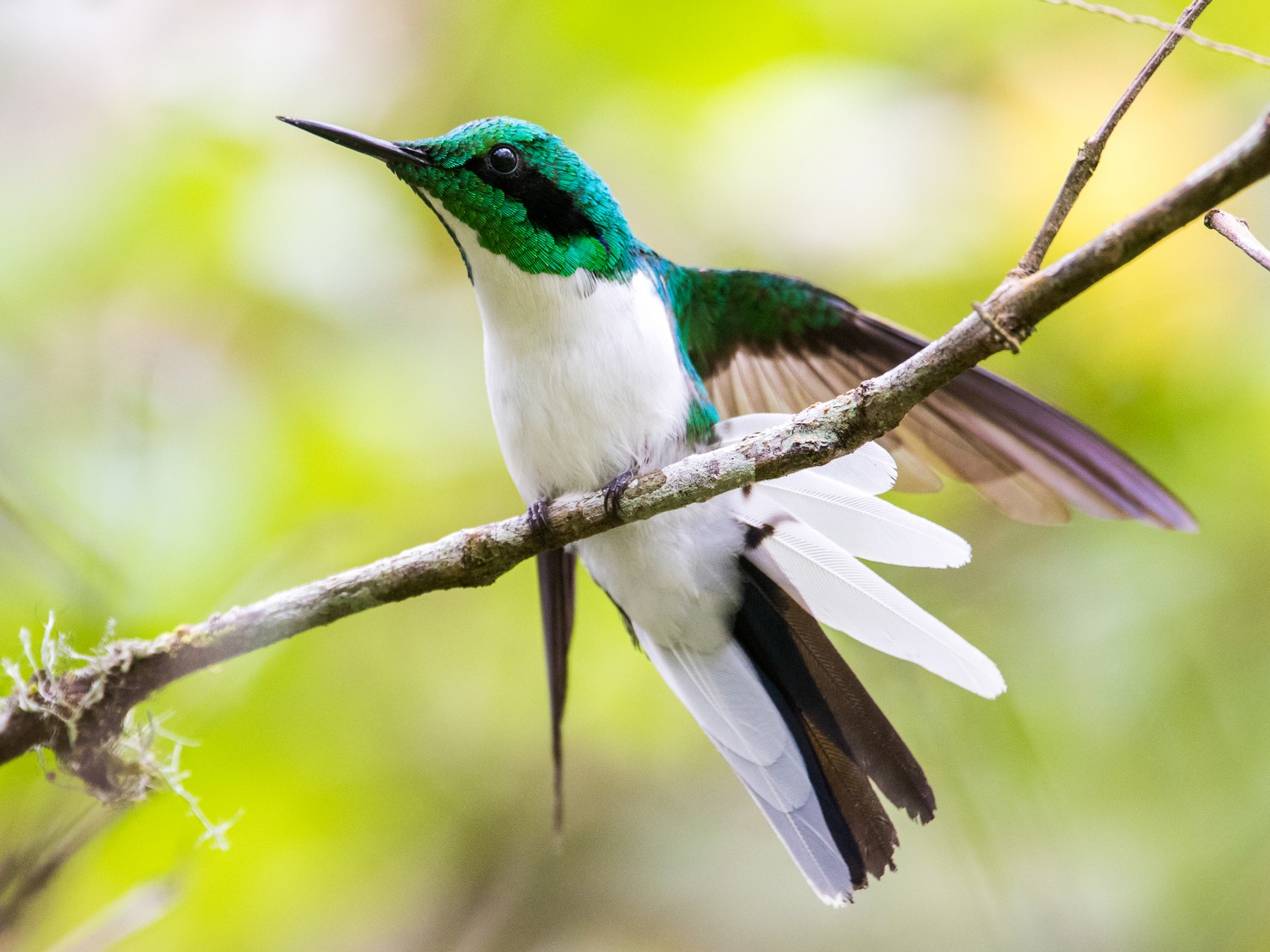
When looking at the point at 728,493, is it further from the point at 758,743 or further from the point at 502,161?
the point at 502,161

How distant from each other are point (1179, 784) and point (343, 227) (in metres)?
2.57

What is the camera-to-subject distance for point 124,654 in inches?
70.2

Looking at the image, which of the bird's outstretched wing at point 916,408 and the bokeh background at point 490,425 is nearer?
the bird's outstretched wing at point 916,408

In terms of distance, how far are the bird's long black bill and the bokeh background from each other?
0.79 metres

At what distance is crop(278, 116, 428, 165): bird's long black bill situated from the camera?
6.16ft

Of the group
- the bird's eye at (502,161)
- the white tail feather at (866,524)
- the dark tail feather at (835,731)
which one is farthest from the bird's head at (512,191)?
the dark tail feather at (835,731)

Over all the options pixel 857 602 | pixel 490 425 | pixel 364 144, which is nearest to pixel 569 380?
pixel 364 144

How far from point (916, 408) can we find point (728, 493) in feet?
1.65

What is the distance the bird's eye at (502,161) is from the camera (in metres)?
2.13

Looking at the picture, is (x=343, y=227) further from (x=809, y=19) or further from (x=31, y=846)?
(x=31, y=846)

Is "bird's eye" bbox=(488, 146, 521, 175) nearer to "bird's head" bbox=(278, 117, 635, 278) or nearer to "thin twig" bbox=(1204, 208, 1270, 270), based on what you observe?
"bird's head" bbox=(278, 117, 635, 278)

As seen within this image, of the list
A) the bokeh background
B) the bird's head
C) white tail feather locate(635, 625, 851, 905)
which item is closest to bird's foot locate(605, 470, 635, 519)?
the bird's head

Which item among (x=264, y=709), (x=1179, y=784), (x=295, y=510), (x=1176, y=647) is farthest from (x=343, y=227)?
(x=1179, y=784)

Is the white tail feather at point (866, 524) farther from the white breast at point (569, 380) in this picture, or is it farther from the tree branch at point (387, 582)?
the white breast at point (569, 380)
